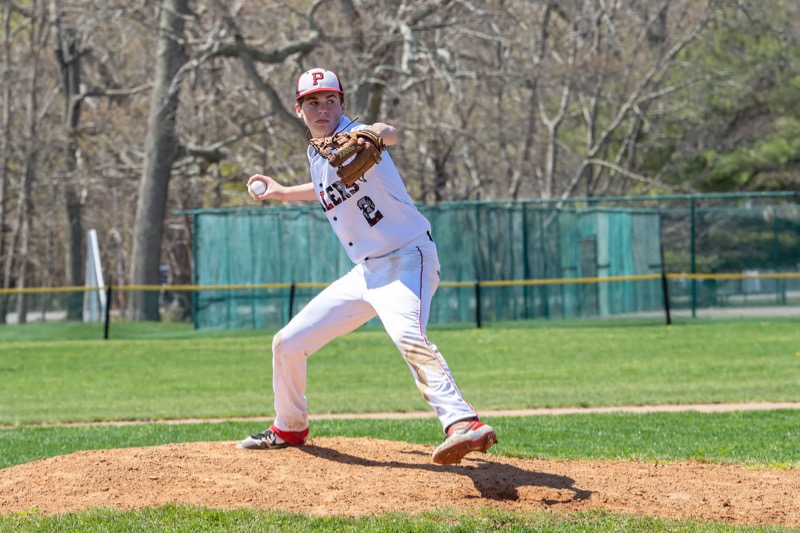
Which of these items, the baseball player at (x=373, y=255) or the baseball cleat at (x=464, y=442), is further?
the baseball player at (x=373, y=255)

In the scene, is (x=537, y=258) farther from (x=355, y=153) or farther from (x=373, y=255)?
(x=355, y=153)

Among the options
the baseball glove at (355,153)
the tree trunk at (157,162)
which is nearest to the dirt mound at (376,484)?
the baseball glove at (355,153)

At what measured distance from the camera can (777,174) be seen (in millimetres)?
33750

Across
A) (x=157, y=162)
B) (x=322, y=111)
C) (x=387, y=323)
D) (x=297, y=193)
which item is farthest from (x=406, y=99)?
(x=387, y=323)

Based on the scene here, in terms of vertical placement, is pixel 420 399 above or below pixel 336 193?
below

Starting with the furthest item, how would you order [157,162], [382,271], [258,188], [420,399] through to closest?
[157,162], [420,399], [258,188], [382,271]

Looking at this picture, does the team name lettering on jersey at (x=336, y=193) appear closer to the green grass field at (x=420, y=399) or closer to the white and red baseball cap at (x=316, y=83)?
the white and red baseball cap at (x=316, y=83)

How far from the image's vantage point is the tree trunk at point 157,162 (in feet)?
83.2

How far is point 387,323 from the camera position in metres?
6.09

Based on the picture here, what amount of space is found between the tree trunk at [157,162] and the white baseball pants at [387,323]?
1820cm

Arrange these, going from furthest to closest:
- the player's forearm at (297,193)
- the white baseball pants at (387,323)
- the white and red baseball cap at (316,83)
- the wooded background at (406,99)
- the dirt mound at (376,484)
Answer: the wooded background at (406,99) < the player's forearm at (297,193) < the white and red baseball cap at (316,83) < the white baseball pants at (387,323) < the dirt mound at (376,484)

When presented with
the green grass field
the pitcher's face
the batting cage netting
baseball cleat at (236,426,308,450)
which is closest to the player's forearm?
the pitcher's face

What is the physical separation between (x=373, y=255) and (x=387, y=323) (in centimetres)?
42

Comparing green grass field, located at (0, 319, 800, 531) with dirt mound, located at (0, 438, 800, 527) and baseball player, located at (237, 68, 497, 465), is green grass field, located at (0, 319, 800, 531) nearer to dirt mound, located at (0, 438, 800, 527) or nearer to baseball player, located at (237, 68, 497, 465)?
dirt mound, located at (0, 438, 800, 527)
